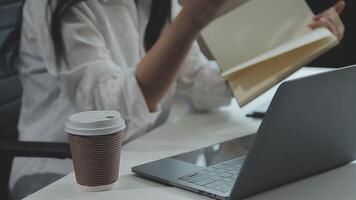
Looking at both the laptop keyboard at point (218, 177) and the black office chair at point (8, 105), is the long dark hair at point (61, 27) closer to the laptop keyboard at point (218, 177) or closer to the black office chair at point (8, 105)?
the black office chair at point (8, 105)

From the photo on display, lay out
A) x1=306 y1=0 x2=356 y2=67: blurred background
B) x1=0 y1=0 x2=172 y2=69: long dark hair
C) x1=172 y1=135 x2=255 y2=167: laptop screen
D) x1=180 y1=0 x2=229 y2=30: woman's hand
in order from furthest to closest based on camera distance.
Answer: x1=306 y1=0 x2=356 y2=67: blurred background → x1=0 y1=0 x2=172 y2=69: long dark hair → x1=180 y1=0 x2=229 y2=30: woman's hand → x1=172 y1=135 x2=255 y2=167: laptop screen

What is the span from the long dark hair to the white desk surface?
0.70 ft

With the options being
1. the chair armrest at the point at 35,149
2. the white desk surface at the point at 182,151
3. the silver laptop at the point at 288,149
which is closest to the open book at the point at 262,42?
the white desk surface at the point at 182,151

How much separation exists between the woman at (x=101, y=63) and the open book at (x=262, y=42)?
6 centimetres

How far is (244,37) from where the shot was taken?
1216mm

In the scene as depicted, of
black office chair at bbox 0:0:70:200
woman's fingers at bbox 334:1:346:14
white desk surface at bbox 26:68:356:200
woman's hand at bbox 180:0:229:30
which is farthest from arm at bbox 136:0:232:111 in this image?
woman's fingers at bbox 334:1:346:14

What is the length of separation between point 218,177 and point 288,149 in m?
0.12

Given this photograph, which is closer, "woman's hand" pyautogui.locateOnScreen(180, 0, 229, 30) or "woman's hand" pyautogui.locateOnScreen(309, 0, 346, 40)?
"woman's hand" pyautogui.locateOnScreen(180, 0, 229, 30)

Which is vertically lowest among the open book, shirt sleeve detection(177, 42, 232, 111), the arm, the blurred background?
shirt sleeve detection(177, 42, 232, 111)

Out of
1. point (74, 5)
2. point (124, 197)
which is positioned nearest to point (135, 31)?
point (74, 5)

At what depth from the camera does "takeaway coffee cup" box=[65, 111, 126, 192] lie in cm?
75

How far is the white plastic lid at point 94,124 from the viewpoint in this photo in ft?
2.45

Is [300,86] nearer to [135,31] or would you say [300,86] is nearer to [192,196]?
[192,196]

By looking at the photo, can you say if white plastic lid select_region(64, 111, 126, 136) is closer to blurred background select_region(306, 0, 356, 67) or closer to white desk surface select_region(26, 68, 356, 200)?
white desk surface select_region(26, 68, 356, 200)
